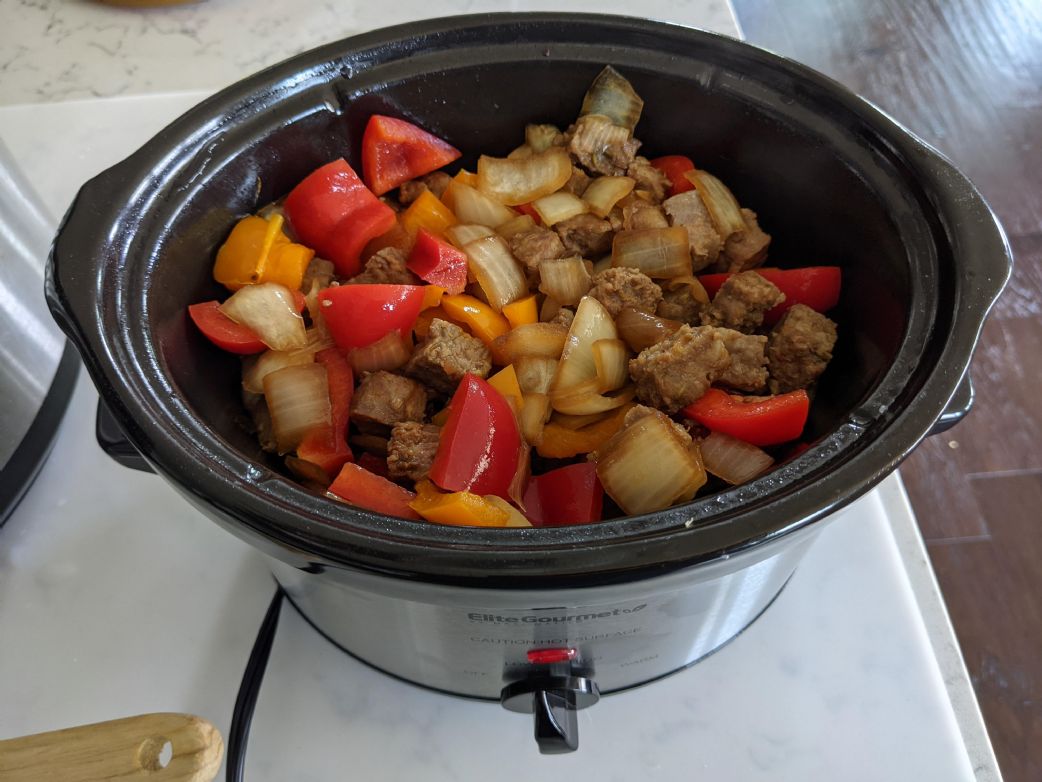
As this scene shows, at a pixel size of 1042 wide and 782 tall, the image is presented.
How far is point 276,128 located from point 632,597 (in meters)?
0.71

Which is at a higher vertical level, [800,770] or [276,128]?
[276,128]

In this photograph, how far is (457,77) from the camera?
111cm

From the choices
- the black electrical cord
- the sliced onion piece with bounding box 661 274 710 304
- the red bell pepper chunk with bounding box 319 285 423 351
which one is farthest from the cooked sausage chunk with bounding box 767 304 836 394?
the black electrical cord

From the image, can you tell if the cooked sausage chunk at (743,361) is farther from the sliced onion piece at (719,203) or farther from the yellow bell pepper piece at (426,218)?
the yellow bell pepper piece at (426,218)

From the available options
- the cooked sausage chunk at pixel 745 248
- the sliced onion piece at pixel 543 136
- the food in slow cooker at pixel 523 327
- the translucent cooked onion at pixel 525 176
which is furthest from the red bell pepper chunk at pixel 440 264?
the cooked sausage chunk at pixel 745 248

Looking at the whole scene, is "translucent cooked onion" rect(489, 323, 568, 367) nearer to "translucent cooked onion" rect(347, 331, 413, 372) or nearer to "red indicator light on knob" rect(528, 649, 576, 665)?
"translucent cooked onion" rect(347, 331, 413, 372)

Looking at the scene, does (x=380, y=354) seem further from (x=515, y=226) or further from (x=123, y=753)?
(x=123, y=753)

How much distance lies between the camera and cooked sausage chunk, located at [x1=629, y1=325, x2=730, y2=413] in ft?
2.95

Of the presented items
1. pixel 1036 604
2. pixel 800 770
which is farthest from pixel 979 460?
pixel 800 770

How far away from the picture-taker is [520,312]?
1.03 metres

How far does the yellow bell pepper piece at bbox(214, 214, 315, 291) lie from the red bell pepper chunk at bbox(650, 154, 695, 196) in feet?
1.63

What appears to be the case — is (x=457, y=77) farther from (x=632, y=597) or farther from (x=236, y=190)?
(x=632, y=597)

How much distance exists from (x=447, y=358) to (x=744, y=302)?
0.36m


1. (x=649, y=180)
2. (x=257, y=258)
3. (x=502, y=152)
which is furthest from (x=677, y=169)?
(x=257, y=258)
